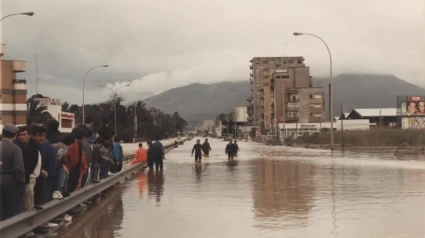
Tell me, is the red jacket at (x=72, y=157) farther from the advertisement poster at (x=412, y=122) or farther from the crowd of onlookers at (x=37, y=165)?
the advertisement poster at (x=412, y=122)

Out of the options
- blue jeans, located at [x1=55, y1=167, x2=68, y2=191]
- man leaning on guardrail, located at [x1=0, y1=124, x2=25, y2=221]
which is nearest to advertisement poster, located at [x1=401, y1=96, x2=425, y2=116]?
blue jeans, located at [x1=55, y1=167, x2=68, y2=191]

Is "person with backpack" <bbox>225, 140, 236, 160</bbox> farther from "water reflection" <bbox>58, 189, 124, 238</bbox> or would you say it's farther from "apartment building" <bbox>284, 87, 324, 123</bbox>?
"apartment building" <bbox>284, 87, 324, 123</bbox>

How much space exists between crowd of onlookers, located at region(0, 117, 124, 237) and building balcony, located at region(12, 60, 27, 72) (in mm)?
73826

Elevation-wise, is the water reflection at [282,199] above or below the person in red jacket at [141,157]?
below

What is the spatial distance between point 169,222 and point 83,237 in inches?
74.8

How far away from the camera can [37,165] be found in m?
9.67

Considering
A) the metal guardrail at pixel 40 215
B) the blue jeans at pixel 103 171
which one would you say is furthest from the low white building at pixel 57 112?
the metal guardrail at pixel 40 215

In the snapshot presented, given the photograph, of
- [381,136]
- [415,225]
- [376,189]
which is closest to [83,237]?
[415,225]

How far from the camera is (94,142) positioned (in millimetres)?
16984

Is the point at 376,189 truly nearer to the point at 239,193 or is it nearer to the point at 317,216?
the point at 239,193

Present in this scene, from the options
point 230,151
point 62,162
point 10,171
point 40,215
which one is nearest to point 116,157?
point 62,162

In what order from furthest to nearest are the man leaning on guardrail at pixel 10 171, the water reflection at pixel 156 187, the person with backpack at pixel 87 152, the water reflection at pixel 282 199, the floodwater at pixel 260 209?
the water reflection at pixel 156 187
the person with backpack at pixel 87 152
the water reflection at pixel 282 199
the floodwater at pixel 260 209
the man leaning on guardrail at pixel 10 171

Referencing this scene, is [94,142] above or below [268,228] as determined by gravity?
above

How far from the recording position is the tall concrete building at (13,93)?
272ft
